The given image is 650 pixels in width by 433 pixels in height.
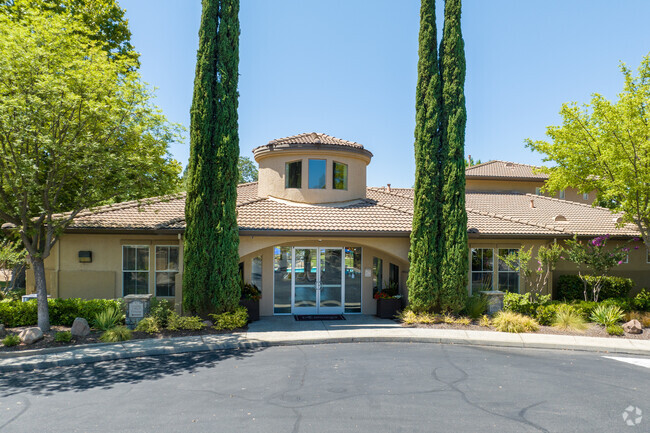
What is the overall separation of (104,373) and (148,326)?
2826 millimetres

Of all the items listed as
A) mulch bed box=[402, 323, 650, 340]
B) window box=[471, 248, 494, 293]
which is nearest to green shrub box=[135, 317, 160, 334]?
mulch bed box=[402, 323, 650, 340]

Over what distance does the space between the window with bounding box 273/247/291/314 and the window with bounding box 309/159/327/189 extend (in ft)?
11.3

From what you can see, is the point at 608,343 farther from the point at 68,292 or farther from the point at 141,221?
the point at 68,292

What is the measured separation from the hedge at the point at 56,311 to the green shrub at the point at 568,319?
13879 mm

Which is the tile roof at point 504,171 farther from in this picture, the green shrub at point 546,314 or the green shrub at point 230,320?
the green shrub at point 230,320

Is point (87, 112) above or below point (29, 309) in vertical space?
above

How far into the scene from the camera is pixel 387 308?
1338cm

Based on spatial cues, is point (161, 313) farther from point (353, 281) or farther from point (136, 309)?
point (353, 281)

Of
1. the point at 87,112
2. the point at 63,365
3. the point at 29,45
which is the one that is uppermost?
the point at 29,45

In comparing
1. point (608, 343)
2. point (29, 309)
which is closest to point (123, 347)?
point (29, 309)

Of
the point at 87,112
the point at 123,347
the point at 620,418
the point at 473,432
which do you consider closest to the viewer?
the point at 473,432

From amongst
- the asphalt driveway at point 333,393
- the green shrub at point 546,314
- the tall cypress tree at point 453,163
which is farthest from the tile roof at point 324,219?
the asphalt driveway at point 333,393

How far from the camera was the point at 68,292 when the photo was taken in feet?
42.3

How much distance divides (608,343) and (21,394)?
13722mm
